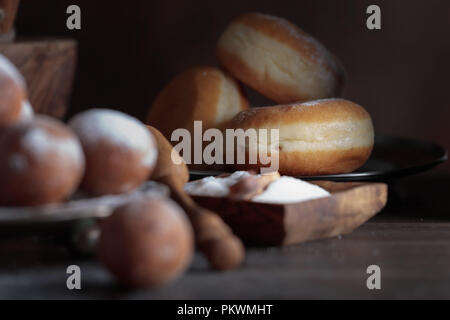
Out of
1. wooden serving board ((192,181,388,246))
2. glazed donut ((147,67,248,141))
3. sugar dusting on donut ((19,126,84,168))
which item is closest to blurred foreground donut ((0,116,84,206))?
sugar dusting on donut ((19,126,84,168))

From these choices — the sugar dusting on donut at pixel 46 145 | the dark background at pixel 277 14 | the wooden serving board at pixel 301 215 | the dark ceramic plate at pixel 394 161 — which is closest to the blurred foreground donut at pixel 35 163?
the sugar dusting on donut at pixel 46 145

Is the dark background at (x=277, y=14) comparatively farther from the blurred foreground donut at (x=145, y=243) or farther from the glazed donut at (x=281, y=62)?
the blurred foreground donut at (x=145, y=243)

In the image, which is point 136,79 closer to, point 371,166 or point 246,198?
point 371,166

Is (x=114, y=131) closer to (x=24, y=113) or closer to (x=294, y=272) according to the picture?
(x=24, y=113)

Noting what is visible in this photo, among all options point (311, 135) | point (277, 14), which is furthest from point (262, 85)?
point (277, 14)

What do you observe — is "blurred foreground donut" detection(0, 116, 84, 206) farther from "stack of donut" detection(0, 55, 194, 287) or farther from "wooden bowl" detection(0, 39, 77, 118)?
"wooden bowl" detection(0, 39, 77, 118)

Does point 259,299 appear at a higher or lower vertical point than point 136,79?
lower

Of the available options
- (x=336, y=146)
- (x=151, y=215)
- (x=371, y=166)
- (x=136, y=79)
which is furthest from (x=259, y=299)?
(x=136, y=79)
